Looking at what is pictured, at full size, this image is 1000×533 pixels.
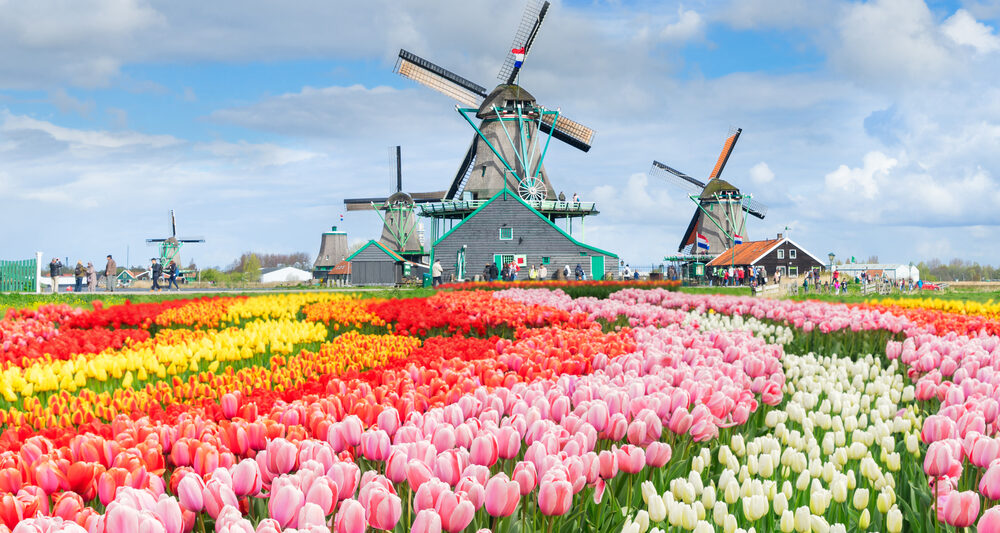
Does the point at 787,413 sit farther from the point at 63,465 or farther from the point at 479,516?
the point at 63,465

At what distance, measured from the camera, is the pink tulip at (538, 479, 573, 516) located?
6.92ft

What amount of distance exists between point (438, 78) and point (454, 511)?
44.9 m

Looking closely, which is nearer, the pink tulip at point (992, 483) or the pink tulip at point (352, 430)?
the pink tulip at point (992, 483)

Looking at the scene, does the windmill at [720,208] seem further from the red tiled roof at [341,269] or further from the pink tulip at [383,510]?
the pink tulip at [383,510]

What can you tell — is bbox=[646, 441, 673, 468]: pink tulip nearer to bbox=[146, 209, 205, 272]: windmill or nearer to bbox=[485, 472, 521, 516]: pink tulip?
bbox=[485, 472, 521, 516]: pink tulip

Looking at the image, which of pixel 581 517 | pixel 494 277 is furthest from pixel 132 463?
pixel 494 277

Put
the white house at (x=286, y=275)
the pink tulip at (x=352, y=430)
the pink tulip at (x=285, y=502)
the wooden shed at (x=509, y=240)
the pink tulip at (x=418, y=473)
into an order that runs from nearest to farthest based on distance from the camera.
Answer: the pink tulip at (x=285, y=502)
the pink tulip at (x=418, y=473)
the pink tulip at (x=352, y=430)
the wooden shed at (x=509, y=240)
the white house at (x=286, y=275)

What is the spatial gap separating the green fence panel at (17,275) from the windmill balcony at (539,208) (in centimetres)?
2001

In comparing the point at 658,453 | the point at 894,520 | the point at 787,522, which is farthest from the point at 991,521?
the point at 658,453

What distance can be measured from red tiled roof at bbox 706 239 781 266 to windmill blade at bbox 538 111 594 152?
19.6m

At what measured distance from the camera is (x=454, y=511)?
1937mm

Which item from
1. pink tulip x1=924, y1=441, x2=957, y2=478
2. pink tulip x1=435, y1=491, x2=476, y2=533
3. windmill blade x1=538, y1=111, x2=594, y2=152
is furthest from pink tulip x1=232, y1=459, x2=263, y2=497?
windmill blade x1=538, y1=111, x2=594, y2=152

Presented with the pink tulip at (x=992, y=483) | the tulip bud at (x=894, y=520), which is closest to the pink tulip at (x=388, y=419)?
the tulip bud at (x=894, y=520)

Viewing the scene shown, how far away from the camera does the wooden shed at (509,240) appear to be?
131 ft
